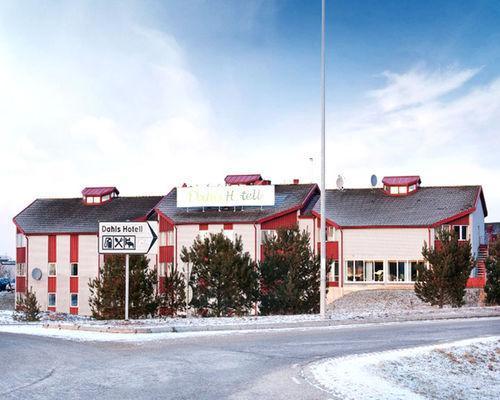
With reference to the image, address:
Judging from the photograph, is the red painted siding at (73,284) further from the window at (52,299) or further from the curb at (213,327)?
the curb at (213,327)

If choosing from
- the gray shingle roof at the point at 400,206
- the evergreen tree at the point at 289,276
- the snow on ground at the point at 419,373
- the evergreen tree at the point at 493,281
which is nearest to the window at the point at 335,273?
the gray shingle roof at the point at 400,206

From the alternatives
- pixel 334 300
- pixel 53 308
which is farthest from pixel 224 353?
pixel 53 308

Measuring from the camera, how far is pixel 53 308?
225 feet

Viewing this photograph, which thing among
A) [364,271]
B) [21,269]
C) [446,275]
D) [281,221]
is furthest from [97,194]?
[446,275]

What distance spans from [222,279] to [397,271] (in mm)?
23385

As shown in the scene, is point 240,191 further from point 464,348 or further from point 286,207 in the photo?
point 464,348

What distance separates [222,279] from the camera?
131 ft

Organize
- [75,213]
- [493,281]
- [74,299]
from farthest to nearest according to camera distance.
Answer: [75,213], [74,299], [493,281]

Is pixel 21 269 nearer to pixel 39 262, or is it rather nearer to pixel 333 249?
pixel 39 262

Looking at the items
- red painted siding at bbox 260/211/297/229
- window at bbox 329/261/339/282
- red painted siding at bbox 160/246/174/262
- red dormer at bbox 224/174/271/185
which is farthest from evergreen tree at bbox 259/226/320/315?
red dormer at bbox 224/174/271/185

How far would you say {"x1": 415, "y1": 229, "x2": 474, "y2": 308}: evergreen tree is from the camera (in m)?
37.4

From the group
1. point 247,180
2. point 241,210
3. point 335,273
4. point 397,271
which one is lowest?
point 335,273

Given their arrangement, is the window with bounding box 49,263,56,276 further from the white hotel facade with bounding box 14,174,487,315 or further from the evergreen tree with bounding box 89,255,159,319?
the evergreen tree with bounding box 89,255,159,319

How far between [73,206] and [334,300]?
93.4 feet
